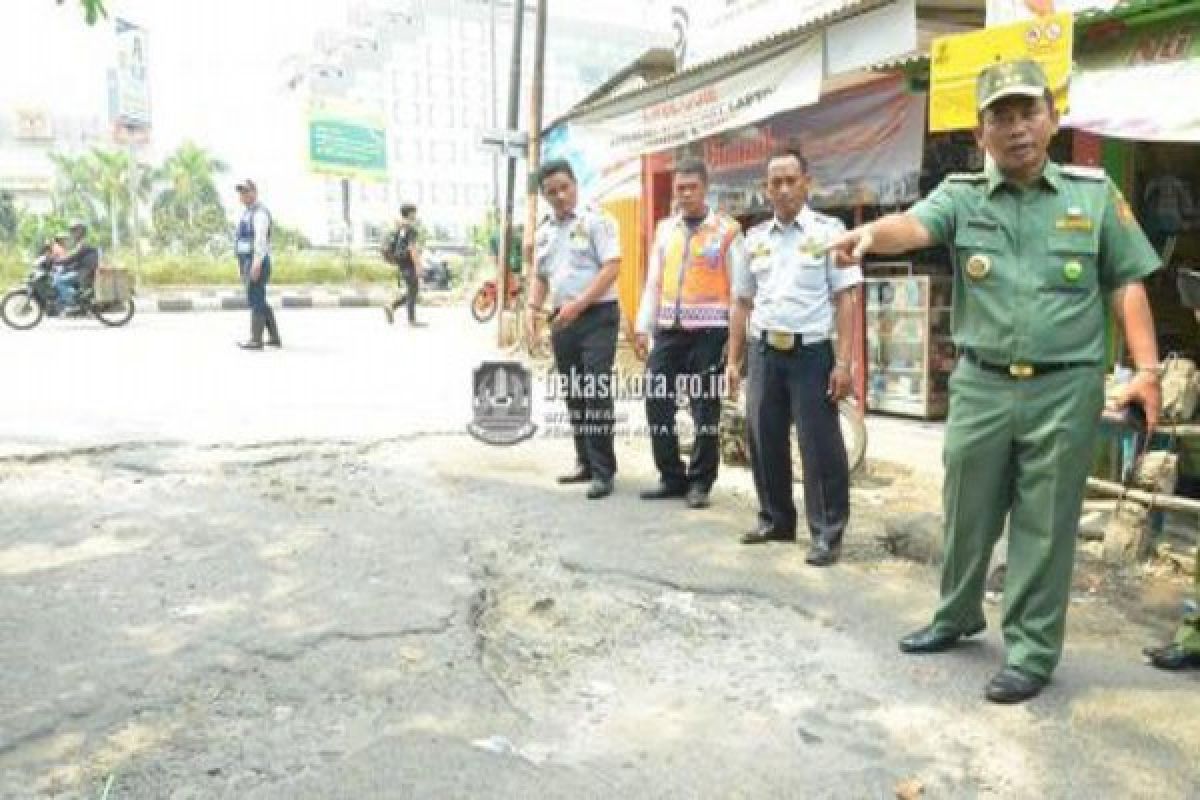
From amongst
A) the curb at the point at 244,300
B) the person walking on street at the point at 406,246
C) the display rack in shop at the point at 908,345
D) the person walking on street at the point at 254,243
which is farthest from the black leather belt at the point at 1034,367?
the curb at the point at 244,300

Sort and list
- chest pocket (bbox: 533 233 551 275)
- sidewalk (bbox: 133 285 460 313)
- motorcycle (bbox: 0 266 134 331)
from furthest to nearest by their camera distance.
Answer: sidewalk (bbox: 133 285 460 313)
motorcycle (bbox: 0 266 134 331)
chest pocket (bbox: 533 233 551 275)

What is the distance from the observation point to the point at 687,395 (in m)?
5.33

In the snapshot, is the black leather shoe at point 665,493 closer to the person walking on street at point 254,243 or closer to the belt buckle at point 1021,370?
the belt buckle at point 1021,370

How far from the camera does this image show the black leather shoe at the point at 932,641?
3387mm

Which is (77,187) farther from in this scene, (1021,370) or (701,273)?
(1021,370)

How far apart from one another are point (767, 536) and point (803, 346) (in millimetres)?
910

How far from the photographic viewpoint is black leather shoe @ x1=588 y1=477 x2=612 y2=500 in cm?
554

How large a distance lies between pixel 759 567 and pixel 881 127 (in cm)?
485

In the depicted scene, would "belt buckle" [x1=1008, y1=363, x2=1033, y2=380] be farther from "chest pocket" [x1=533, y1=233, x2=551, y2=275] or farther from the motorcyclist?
the motorcyclist

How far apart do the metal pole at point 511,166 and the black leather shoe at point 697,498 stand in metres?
7.57

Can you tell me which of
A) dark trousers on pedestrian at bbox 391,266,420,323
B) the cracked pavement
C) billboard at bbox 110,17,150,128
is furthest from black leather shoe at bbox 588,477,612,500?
billboard at bbox 110,17,150,128

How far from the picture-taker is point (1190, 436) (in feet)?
15.2

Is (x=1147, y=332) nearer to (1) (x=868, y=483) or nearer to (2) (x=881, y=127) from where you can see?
(1) (x=868, y=483)

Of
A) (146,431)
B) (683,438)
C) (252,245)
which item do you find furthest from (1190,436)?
(252,245)
